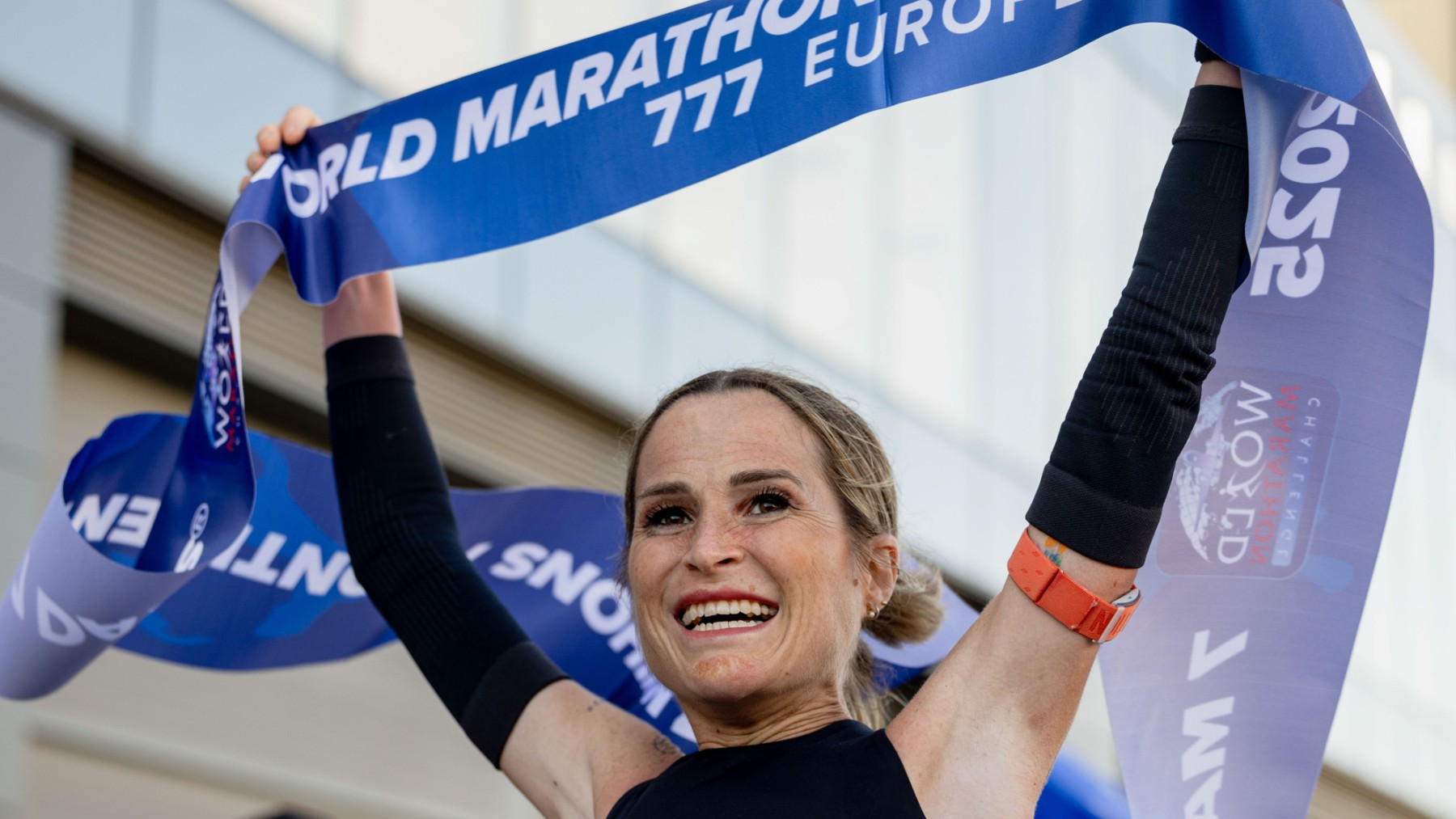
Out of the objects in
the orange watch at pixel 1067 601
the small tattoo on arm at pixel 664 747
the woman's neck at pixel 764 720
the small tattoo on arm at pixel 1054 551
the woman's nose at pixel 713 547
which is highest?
the woman's nose at pixel 713 547

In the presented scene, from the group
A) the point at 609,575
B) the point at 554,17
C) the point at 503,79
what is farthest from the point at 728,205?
the point at 503,79

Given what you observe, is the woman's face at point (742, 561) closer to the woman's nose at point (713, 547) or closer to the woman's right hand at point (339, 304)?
the woman's nose at point (713, 547)

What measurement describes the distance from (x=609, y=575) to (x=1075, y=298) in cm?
1201

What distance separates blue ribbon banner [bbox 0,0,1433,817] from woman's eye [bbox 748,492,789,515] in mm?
578

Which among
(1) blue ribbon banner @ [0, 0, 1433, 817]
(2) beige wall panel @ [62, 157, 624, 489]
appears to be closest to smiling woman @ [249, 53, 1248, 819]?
(1) blue ribbon banner @ [0, 0, 1433, 817]

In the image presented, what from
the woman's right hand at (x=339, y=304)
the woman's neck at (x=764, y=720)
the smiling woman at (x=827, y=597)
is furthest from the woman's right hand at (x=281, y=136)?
the woman's neck at (x=764, y=720)

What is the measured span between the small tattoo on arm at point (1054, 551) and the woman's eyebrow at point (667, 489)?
527 millimetres

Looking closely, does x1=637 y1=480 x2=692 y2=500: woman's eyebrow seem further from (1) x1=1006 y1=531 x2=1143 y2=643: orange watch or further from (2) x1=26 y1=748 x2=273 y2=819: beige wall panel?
(2) x1=26 y1=748 x2=273 y2=819: beige wall panel

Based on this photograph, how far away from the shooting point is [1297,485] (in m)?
2.78

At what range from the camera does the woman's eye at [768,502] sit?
8.38 feet

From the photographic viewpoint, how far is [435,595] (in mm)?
3010

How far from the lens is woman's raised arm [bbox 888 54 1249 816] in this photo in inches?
89.2

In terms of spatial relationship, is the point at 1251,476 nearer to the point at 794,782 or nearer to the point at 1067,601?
the point at 1067,601

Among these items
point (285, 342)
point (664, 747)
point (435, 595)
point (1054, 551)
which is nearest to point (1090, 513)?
point (1054, 551)
